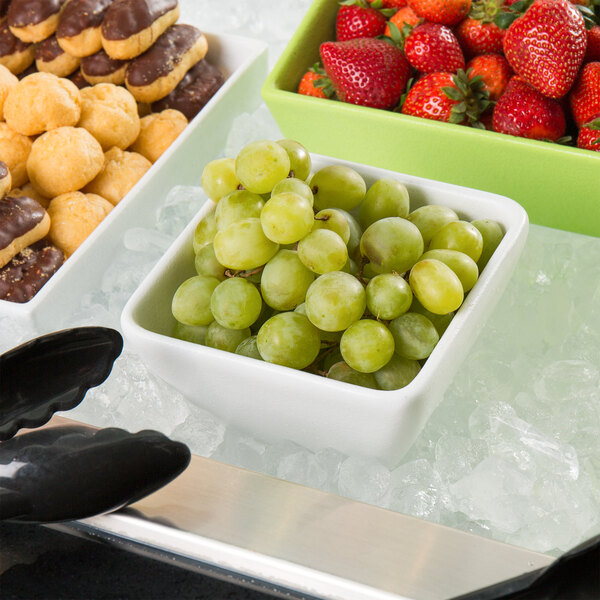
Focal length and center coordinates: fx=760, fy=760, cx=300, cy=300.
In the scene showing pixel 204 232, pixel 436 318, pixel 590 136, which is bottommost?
pixel 590 136

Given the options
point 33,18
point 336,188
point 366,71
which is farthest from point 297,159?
point 33,18

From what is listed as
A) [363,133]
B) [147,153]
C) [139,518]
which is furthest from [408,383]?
[147,153]

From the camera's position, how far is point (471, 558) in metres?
0.52

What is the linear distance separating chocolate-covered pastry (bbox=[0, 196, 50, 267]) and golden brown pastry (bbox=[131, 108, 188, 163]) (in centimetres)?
21

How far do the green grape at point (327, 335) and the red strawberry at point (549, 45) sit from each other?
429 mm

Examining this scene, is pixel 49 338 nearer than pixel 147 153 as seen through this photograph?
Yes

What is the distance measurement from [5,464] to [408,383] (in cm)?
31

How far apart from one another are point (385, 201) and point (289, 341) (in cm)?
18

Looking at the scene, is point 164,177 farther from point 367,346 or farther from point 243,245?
point 367,346

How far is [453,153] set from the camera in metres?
0.87

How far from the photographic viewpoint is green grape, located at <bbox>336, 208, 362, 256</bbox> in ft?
2.25

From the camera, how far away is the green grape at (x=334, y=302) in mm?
594

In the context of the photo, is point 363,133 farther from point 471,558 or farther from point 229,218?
point 471,558

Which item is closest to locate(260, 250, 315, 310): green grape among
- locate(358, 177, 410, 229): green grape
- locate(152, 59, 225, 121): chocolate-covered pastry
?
locate(358, 177, 410, 229): green grape
